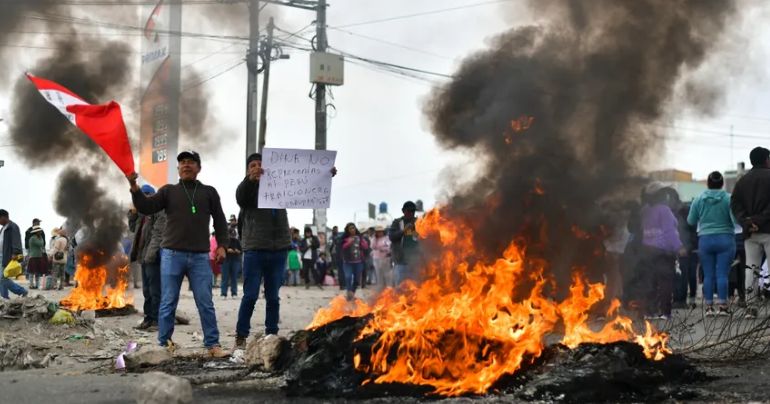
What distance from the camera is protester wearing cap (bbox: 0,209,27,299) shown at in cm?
1340

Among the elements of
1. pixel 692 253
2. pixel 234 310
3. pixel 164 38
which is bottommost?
pixel 234 310

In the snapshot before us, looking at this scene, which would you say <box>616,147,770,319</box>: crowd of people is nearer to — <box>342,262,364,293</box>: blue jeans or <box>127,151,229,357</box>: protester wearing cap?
<box>127,151,229,357</box>: protester wearing cap

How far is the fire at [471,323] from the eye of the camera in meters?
5.57

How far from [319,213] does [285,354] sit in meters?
18.7

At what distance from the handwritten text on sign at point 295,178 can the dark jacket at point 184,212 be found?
564mm

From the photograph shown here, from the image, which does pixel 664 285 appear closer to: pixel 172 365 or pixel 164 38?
pixel 172 365

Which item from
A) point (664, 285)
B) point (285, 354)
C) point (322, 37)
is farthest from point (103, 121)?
point (322, 37)

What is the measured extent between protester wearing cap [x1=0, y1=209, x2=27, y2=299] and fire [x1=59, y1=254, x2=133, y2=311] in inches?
46.8

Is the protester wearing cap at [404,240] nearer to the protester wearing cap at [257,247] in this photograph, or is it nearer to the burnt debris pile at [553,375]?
the protester wearing cap at [257,247]

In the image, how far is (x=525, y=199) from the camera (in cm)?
705

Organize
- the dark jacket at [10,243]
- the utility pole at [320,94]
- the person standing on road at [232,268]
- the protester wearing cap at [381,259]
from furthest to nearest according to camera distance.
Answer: the utility pole at [320,94]
the protester wearing cap at [381,259]
the person standing on road at [232,268]
the dark jacket at [10,243]

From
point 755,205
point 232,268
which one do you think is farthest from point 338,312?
point 232,268

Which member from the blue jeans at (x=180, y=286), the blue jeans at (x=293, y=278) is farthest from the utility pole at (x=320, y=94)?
the blue jeans at (x=180, y=286)

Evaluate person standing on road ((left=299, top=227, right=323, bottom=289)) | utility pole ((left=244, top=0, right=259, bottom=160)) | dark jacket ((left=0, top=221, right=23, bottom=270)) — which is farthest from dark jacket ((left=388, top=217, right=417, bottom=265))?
utility pole ((left=244, top=0, right=259, bottom=160))
